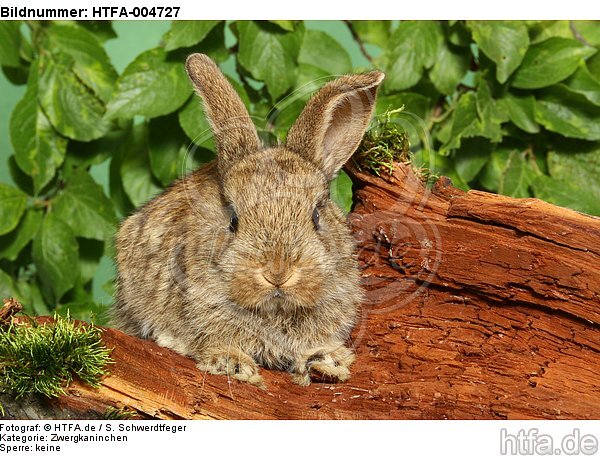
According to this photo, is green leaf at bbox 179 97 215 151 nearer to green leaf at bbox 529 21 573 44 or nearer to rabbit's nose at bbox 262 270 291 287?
rabbit's nose at bbox 262 270 291 287

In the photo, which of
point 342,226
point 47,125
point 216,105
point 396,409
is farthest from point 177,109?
point 396,409

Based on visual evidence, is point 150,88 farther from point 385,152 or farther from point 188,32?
point 385,152

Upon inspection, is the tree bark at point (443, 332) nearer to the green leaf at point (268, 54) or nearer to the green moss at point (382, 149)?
the green moss at point (382, 149)

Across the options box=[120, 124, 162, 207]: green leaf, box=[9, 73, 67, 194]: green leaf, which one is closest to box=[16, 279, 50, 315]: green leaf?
box=[9, 73, 67, 194]: green leaf

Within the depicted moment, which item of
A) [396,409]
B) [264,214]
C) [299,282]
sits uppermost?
[264,214]

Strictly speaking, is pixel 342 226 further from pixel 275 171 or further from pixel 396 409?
pixel 396 409
